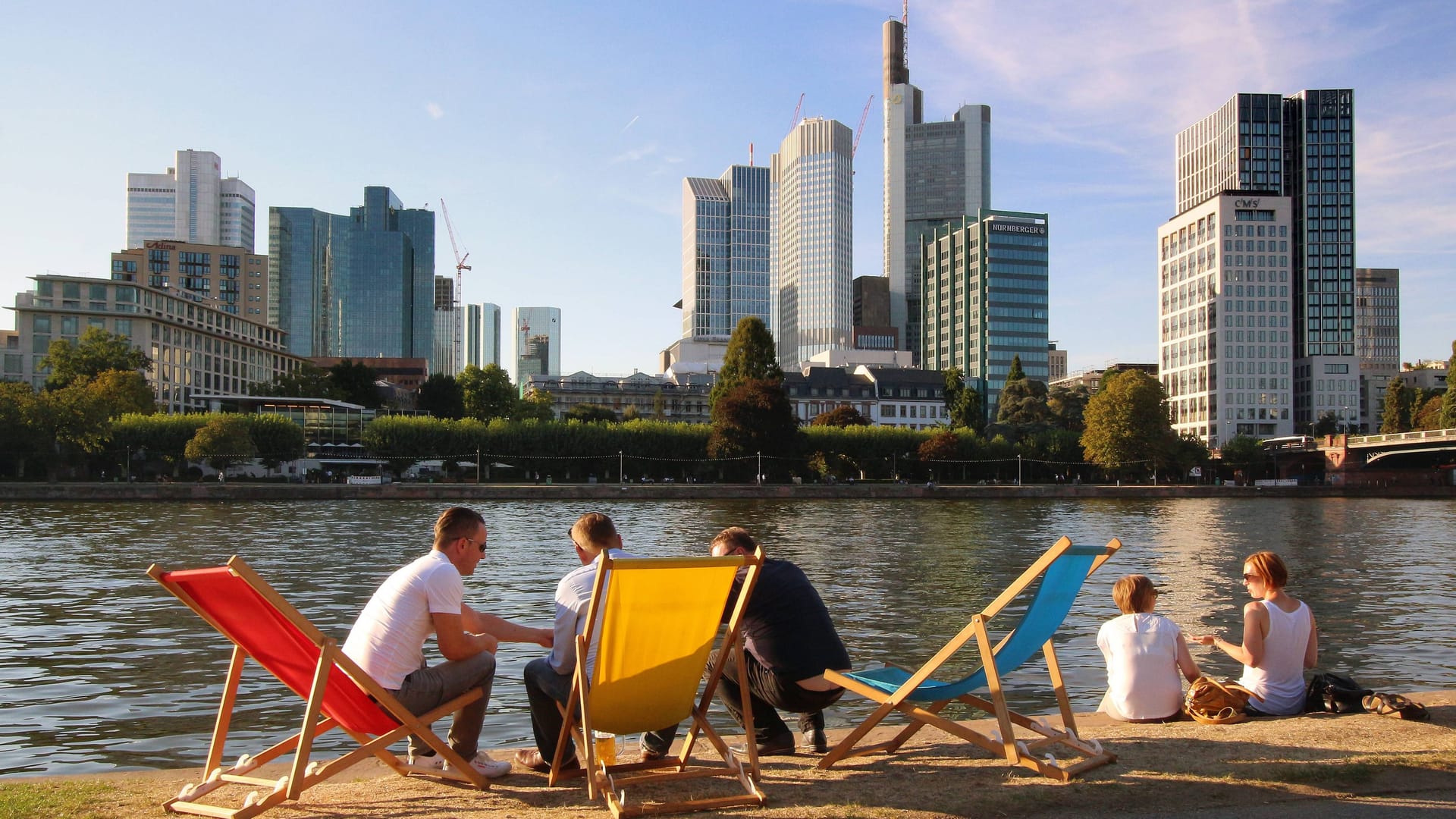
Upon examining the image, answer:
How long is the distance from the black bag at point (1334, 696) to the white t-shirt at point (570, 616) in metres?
4.49

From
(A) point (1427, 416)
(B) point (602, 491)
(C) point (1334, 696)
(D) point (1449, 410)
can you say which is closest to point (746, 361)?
(B) point (602, 491)

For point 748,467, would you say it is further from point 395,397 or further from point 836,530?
point 395,397

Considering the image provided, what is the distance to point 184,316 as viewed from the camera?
4951 inches

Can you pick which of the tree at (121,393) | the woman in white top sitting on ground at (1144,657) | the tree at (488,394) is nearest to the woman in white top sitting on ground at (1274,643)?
the woman in white top sitting on ground at (1144,657)

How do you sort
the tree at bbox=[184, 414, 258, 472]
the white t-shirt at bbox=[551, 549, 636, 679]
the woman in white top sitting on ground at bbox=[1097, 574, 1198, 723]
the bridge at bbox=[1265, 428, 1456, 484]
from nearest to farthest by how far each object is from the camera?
the white t-shirt at bbox=[551, 549, 636, 679], the woman in white top sitting on ground at bbox=[1097, 574, 1198, 723], the tree at bbox=[184, 414, 258, 472], the bridge at bbox=[1265, 428, 1456, 484]

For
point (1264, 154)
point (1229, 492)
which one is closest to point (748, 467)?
point (1229, 492)

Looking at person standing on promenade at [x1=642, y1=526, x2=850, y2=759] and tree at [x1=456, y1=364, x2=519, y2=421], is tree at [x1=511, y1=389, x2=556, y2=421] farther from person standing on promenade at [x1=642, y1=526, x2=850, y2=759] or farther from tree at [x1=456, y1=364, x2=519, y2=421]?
person standing on promenade at [x1=642, y1=526, x2=850, y2=759]

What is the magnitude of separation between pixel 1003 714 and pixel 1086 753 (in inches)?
20.7

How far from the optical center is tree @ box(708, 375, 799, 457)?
75625mm

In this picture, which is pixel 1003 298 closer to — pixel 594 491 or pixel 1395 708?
pixel 594 491

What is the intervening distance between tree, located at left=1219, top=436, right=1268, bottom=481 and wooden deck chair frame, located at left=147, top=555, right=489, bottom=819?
9917cm

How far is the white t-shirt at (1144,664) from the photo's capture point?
20.8ft

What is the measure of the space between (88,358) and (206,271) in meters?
91.5

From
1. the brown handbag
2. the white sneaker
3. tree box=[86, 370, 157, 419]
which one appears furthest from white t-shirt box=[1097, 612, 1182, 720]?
tree box=[86, 370, 157, 419]
